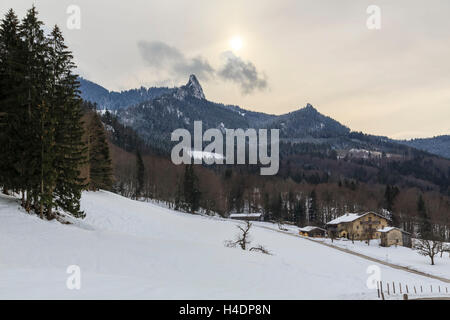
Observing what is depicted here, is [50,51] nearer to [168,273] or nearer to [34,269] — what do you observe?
[34,269]

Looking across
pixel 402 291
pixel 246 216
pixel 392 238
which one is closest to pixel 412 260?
pixel 392 238

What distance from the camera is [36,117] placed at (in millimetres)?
26719

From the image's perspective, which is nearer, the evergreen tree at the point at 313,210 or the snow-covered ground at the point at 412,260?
the snow-covered ground at the point at 412,260

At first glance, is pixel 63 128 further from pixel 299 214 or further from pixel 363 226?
pixel 299 214

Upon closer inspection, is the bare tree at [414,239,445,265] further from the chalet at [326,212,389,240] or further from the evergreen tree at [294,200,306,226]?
the evergreen tree at [294,200,306,226]

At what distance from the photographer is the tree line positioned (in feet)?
84.7

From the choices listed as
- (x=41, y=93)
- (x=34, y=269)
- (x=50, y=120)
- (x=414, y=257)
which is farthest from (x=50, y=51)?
(x=414, y=257)

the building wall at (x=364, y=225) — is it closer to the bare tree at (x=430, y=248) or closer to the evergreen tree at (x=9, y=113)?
the bare tree at (x=430, y=248)

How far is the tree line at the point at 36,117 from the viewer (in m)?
25.8

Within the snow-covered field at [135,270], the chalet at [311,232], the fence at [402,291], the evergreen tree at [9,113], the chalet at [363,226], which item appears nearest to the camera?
the snow-covered field at [135,270]

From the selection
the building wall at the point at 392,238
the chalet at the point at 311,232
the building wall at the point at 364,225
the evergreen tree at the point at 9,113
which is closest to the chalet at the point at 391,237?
the building wall at the point at 392,238

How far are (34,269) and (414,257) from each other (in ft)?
221

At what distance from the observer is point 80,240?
2558cm

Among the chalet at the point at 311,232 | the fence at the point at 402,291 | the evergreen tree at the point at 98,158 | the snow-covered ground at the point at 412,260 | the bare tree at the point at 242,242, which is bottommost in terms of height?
the snow-covered ground at the point at 412,260
